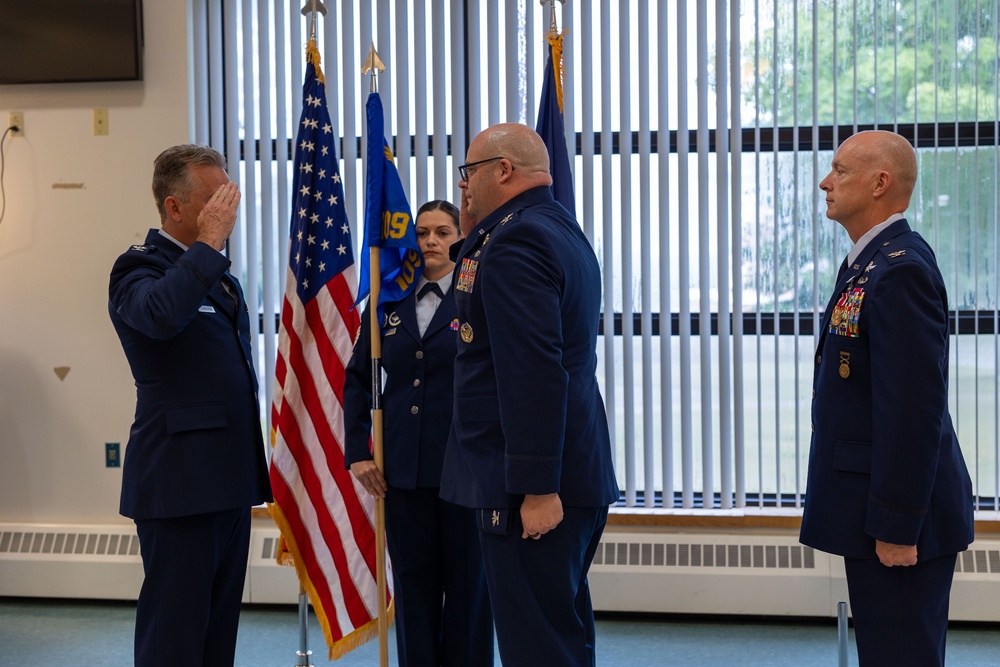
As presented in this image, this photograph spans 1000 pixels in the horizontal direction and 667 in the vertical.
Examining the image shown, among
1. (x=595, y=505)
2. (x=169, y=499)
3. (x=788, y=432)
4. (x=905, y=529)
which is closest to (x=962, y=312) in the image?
(x=788, y=432)

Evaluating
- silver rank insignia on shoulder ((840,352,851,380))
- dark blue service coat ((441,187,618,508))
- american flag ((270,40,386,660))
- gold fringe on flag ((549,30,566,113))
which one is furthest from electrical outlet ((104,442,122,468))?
silver rank insignia on shoulder ((840,352,851,380))

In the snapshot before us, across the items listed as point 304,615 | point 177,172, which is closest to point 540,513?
point 177,172

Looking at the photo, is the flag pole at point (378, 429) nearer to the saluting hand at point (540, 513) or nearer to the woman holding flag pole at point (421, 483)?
the woman holding flag pole at point (421, 483)

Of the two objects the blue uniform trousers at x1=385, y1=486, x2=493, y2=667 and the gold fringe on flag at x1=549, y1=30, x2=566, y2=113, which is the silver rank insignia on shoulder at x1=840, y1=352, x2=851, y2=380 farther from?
the gold fringe on flag at x1=549, y1=30, x2=566, y2=113

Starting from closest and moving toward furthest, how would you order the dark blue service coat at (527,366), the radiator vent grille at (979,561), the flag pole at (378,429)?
the dark blue service coat at (527,366) < the flag pole at (378,429) < the radiator vent grille at (979,561)

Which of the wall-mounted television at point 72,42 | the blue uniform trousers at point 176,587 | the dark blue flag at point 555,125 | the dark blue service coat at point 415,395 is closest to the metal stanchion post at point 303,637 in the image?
the dark blue service coat at point 415,395

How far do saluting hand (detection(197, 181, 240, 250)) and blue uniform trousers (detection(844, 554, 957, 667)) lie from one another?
164 centimetres

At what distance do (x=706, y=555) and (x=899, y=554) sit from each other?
2023mm

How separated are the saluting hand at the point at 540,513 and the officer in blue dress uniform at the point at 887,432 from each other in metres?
0.59

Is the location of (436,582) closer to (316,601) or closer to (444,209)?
(316,601)

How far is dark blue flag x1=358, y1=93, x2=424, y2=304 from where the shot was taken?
2.96 m

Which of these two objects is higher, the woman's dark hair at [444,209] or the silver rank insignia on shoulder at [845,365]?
the woman's dark hair at [444,209]

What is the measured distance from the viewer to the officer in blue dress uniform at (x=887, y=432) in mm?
1946

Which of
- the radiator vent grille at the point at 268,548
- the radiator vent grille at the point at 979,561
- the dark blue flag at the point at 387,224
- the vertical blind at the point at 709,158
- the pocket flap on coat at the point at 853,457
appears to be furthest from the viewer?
the radiator vent grille at the point at 268,548
